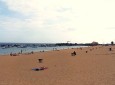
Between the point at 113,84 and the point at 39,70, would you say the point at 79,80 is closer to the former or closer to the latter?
the point at 113,84

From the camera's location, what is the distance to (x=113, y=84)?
46.3 ft

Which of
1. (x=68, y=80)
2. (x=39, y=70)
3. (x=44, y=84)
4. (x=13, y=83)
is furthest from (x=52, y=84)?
(x=39, y=70)

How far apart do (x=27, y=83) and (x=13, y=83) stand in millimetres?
926

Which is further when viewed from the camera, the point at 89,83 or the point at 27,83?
the point at 27,83

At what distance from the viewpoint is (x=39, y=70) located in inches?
883

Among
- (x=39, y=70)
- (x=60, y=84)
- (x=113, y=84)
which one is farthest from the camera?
(x=39, y=70)

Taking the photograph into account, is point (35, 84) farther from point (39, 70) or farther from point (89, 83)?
point (39, 70)

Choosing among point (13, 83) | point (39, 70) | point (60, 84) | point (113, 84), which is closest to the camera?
point (113, 84)

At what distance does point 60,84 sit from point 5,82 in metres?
3.84

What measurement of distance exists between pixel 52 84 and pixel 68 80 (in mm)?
1513

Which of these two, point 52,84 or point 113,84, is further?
point 52,84

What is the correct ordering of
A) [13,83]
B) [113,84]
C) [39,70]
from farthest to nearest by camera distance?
[39,70], [13,83], [113,84]

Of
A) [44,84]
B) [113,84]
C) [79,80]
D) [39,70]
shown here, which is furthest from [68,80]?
[39,70]

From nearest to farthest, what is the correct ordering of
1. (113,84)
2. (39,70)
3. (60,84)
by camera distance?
(113,84) → (60,84) → (39,70)
